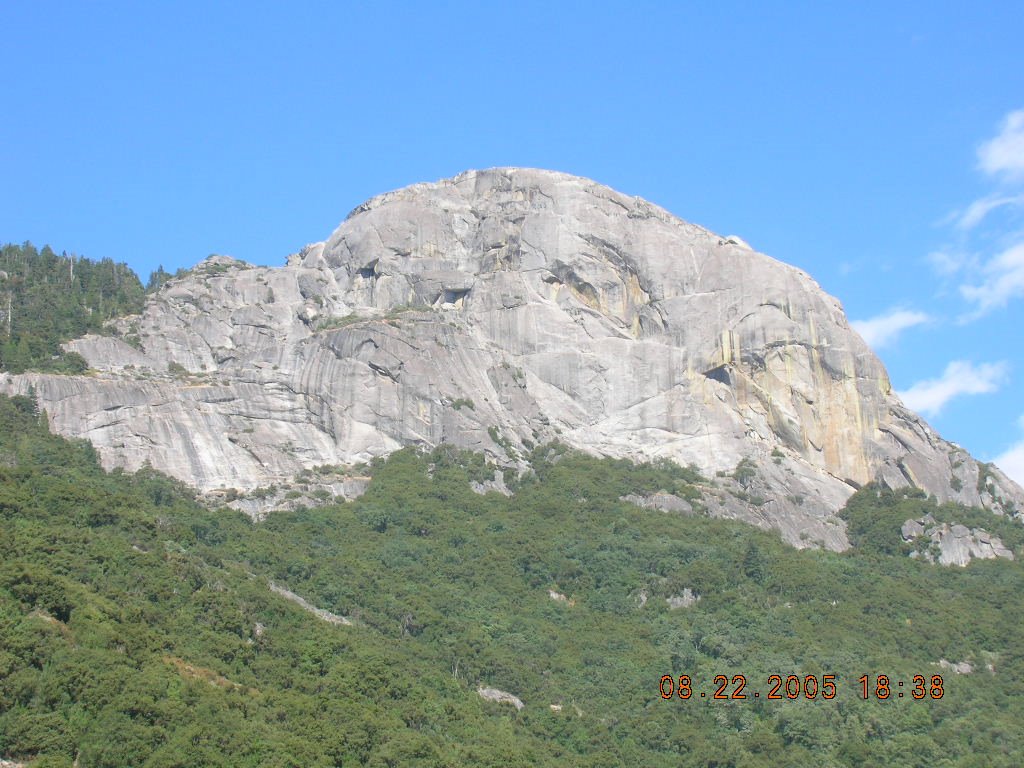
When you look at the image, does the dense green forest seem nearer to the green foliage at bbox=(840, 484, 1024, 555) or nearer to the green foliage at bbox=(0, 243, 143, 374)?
the green foliage at bbox=(840, 484, 1024, 555)

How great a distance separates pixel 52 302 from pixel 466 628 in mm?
43635

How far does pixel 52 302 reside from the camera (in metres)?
107

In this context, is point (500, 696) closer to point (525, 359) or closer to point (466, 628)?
point (466, 628)

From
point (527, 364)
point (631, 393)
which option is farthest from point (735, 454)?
point (527, 364)

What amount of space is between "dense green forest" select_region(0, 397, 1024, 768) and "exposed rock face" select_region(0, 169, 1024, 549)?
11.7 ft

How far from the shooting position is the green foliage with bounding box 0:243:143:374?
96688 millimetres

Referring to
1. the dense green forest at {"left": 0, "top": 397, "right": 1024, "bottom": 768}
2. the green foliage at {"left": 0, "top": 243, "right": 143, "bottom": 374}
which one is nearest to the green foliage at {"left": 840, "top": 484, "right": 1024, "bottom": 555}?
the dense green forest at {"left": 0, "top": 397, "right": 1024, "bottom": 768}

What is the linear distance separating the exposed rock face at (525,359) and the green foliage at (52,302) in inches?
81.3

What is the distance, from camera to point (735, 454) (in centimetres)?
10294

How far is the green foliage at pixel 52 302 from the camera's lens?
9669cm

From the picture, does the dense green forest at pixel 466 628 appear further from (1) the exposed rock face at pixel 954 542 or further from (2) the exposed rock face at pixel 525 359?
(2) the exposed rock face at pixel 525 359

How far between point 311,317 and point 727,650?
4054cm

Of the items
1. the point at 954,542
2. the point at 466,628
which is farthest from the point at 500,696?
the point at 954,542

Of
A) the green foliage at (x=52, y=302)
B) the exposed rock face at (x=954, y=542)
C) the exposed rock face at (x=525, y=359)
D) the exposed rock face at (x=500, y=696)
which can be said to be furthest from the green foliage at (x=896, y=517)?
the green foliage at (x=52, y=302)
